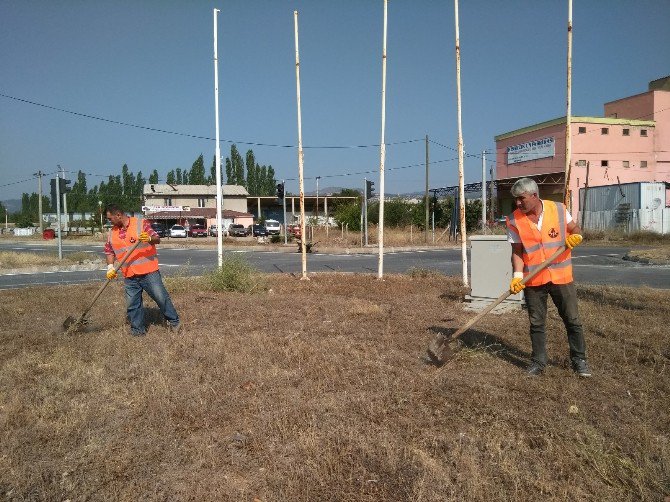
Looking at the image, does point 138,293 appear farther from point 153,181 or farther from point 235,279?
point 153,181

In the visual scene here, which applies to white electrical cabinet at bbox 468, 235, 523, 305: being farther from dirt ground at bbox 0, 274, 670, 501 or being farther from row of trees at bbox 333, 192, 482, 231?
row of trees at bbox 333, 192, 482, 231

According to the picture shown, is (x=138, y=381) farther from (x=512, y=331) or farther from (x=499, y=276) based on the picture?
(x=499, y=276)

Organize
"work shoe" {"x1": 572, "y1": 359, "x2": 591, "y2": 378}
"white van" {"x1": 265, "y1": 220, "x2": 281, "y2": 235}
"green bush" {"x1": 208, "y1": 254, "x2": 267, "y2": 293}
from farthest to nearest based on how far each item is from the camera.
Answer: "white van" {"x1": 265, "y1": 220, "x2": 281, "y2": 235} < "green bush" {"x1": 208, "y1": 254, "x2": 267, "y2": 293} < "work shoe" {"x1": 572, "y1": 359, "x2": 591, "y2": 378}

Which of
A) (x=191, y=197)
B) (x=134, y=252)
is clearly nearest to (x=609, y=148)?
(x=134, y=252)

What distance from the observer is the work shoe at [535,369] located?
4.86 meters

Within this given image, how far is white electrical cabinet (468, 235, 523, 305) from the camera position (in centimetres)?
831

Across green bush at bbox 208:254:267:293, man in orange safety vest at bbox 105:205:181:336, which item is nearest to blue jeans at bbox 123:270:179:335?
man in orange safety vest at bbox 105:205:181:336

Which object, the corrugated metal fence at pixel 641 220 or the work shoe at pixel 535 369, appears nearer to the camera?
the work shoe at pixel 535 369

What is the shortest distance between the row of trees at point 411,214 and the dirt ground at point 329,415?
114 ft

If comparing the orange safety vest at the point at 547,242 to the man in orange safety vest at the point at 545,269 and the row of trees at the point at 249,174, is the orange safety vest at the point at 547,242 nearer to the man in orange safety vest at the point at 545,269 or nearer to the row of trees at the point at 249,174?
the man in orange safety vest at the point at 545,269

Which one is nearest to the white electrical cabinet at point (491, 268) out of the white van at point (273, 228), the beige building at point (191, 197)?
the white van at point (273, 228)

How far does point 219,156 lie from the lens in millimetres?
13977

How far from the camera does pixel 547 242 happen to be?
4.93 metres

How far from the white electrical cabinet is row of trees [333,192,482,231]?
32405 mm
